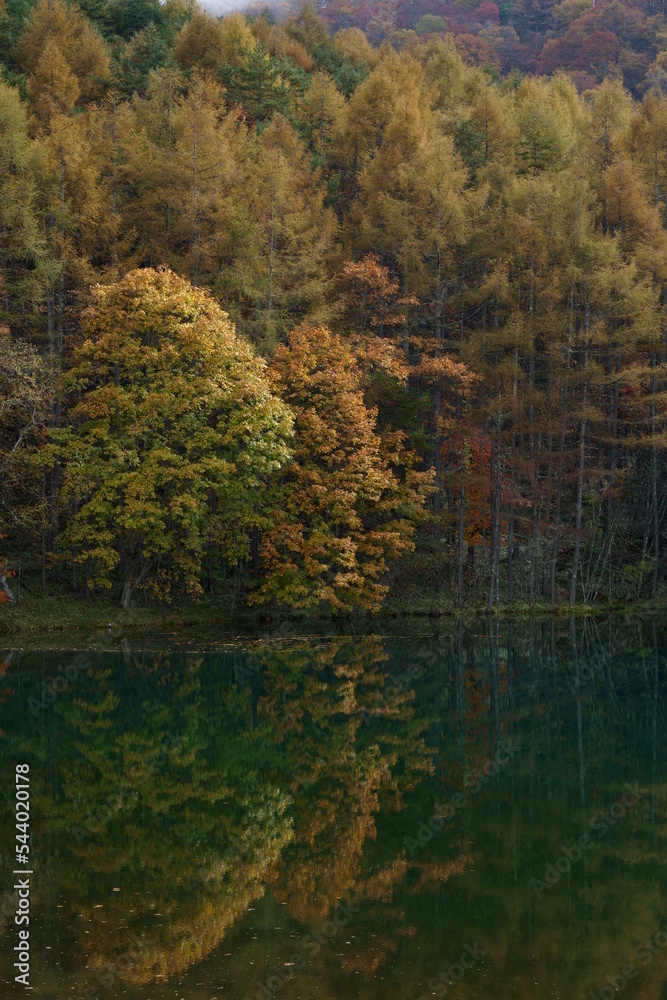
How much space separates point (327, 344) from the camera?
110 ft

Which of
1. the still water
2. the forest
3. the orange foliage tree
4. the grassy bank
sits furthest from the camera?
the orange foliage tree

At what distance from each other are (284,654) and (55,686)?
6.64 meters

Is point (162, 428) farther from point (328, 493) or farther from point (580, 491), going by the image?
point (580, 491)

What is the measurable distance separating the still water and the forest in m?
9.58

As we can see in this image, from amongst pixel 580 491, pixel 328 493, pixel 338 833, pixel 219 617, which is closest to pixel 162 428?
pixel 328 493

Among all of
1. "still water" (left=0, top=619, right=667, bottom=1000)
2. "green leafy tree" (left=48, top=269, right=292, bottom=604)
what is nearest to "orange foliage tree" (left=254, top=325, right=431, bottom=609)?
"green leafy tree" (left=48, top=269, right=292, bottom=604)

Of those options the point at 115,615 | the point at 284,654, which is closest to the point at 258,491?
the point at 115,615

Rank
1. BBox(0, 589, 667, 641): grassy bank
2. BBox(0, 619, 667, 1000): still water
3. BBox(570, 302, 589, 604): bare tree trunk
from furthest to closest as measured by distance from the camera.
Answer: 1. BBox(570, 302, 589, 604): bare tree trunk
2. BBox(0, 589, 667, 641): grassy bank
3. BBox(0, 619, 667, 1000): still water

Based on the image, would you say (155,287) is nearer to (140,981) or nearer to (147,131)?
(147,131)

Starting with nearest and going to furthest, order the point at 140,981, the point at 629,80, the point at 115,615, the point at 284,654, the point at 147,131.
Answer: the point at 140,981 → the point at 284,654 → the point at 115,615 → the point at 147,131 → the point at 629,80

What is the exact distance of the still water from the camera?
8062mm

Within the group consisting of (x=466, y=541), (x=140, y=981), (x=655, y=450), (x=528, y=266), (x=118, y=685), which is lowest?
(x=140, y=981)

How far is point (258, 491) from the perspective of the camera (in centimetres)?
3216

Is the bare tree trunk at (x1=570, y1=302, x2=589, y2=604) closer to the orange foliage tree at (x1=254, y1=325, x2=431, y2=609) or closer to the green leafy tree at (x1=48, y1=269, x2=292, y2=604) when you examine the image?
the orange foliage tree at (x1=254, y1=325, x2=431, y2=609)
